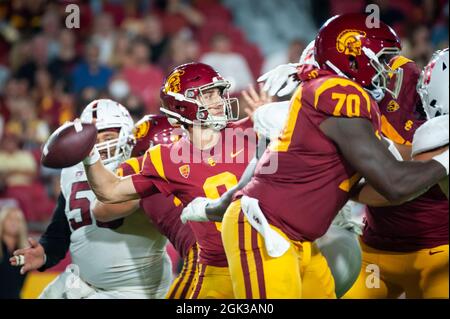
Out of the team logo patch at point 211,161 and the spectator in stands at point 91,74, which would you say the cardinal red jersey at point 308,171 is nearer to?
the team logo patch at point 211,161

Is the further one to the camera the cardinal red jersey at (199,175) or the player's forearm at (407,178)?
the cardinal red jersey at (199,175)

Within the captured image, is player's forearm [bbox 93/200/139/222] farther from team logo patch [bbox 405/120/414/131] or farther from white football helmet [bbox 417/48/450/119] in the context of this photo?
white football helmet [bbox 417/48/450/119]

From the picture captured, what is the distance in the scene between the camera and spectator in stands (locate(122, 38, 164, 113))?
28.9 ft

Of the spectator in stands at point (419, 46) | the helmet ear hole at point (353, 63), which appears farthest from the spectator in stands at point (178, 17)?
the helmet ear hole at point (353, 63)

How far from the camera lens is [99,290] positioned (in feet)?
15.8

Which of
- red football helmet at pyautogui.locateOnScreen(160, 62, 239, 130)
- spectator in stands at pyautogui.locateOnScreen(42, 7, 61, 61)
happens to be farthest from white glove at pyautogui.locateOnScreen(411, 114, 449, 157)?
spectator in stands at pyautogui.locateOnScreen(42, 7, 61, 61)

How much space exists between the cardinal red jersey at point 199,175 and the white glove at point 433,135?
3.16 feet

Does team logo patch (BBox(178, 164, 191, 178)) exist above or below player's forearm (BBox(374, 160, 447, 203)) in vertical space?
below

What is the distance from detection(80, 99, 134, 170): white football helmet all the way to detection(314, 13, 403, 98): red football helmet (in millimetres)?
1505

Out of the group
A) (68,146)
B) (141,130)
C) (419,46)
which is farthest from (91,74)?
(68,146)

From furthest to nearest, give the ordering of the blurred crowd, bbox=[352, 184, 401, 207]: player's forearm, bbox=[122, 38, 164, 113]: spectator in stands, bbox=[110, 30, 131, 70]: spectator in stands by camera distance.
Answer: bbox=[110, 30, 131, 70]: spectator in stands, bbox=[122, 38, 164, 113]: spectator in stands, the blurred crowd, bbox=[352, 184, 401, 207]: player's forearm

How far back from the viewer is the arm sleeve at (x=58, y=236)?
489cm

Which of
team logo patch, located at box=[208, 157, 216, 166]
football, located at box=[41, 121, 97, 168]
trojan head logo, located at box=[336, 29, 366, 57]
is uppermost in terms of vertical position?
trojan head logo, located at box=[336, 29, 366, 57]

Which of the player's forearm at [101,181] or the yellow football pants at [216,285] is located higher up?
the player's forearm at [101,181]
